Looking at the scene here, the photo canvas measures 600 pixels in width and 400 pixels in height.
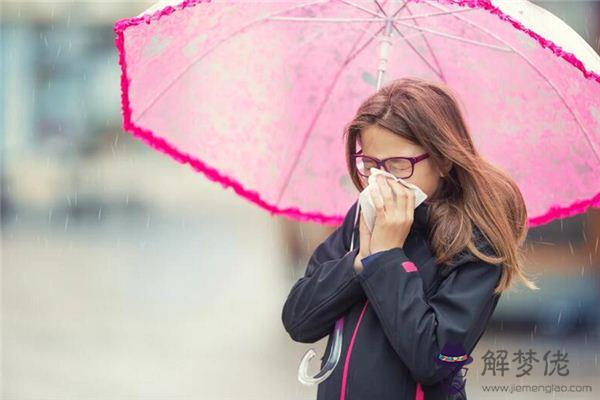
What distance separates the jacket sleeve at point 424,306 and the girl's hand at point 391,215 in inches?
1.1

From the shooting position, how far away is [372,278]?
1.92m

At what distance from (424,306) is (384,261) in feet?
0.44

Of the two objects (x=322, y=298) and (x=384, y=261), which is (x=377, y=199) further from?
(x=322, y=298)

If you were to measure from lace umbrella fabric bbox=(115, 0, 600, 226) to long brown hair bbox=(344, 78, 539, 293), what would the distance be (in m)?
0.50

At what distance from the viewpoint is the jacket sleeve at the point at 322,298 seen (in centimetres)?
201

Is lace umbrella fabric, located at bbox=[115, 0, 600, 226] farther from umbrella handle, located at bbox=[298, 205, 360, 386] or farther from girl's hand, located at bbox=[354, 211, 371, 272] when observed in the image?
umbrella handle, located at bbox=[298, 205, 360, 386]

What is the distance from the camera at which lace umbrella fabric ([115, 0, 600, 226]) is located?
8.47 feet

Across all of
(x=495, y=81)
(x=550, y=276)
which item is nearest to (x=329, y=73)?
(x=495, y=81)

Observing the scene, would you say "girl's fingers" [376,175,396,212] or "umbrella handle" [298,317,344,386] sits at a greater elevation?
"girl's fingers" [376,175,396,212]

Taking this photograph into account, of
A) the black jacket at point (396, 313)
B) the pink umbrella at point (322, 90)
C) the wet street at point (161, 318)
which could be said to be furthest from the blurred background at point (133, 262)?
the black jacket at point (396, 313)

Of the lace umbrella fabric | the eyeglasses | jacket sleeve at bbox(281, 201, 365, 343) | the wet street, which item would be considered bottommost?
the wet street

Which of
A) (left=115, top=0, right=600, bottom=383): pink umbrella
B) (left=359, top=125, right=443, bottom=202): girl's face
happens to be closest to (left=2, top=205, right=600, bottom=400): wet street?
(left=115, top=0, right=600, bottom=383): pink umbrella

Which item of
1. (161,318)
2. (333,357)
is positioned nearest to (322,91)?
(333,357)

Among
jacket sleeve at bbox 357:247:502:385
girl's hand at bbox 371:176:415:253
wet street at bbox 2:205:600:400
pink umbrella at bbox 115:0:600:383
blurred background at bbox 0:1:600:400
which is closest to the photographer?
jacket sleeve at bbox 357:247:502:385
